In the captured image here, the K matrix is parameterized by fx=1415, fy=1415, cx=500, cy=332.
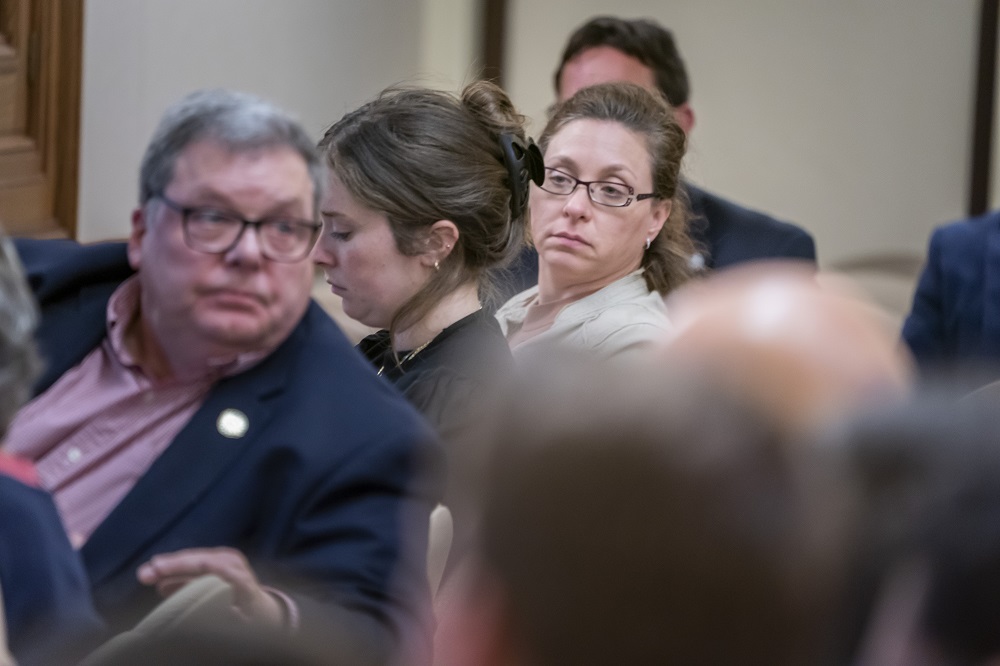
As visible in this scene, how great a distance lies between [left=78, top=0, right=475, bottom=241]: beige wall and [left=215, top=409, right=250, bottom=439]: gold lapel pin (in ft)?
4.96

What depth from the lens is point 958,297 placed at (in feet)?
7.39

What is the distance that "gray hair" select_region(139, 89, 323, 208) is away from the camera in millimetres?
1639

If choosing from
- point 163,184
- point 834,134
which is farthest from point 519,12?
point 163,184

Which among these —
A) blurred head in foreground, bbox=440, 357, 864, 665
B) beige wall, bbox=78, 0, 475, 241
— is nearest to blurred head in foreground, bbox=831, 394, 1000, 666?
blurred head in foreground, bbox=440, 357, 864, 665

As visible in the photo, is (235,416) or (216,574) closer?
(216,574)

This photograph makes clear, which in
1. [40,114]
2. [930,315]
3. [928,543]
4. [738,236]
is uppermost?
[928,543]

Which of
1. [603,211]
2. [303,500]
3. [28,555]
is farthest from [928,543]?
[603,211]

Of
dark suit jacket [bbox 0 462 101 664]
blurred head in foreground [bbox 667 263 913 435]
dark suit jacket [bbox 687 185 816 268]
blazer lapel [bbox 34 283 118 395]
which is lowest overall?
dark suit jacket [bbox 687 185 816 268]

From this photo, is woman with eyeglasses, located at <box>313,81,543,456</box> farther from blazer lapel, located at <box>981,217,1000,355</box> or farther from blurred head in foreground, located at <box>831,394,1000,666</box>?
blurred head in foreground, located at <box>831,394,1000,666</box>

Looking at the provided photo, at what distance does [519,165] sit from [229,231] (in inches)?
30.8

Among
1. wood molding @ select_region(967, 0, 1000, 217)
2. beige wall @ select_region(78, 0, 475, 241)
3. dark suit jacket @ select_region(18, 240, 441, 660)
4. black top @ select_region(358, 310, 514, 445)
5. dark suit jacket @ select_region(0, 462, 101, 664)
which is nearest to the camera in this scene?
dark suit jacket @ select_region(0, 462, 101, 664)

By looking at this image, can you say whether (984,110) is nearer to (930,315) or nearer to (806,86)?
(806,86)

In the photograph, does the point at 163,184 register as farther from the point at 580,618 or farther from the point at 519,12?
the point at 519,12

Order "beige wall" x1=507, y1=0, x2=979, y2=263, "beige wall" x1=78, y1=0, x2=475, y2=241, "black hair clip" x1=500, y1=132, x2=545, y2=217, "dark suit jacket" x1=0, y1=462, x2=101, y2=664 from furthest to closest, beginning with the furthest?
"beige wall" x1=507, y1=0, x2=979, y2=263 < "beige wall" x1=78, y1=0, x2=475, y2=241 < "black hair clip" x1=500, y1=132, x2=545, y2=217 < "dark suit jacket" x1=0, y1=462, x2=101, y2=664
